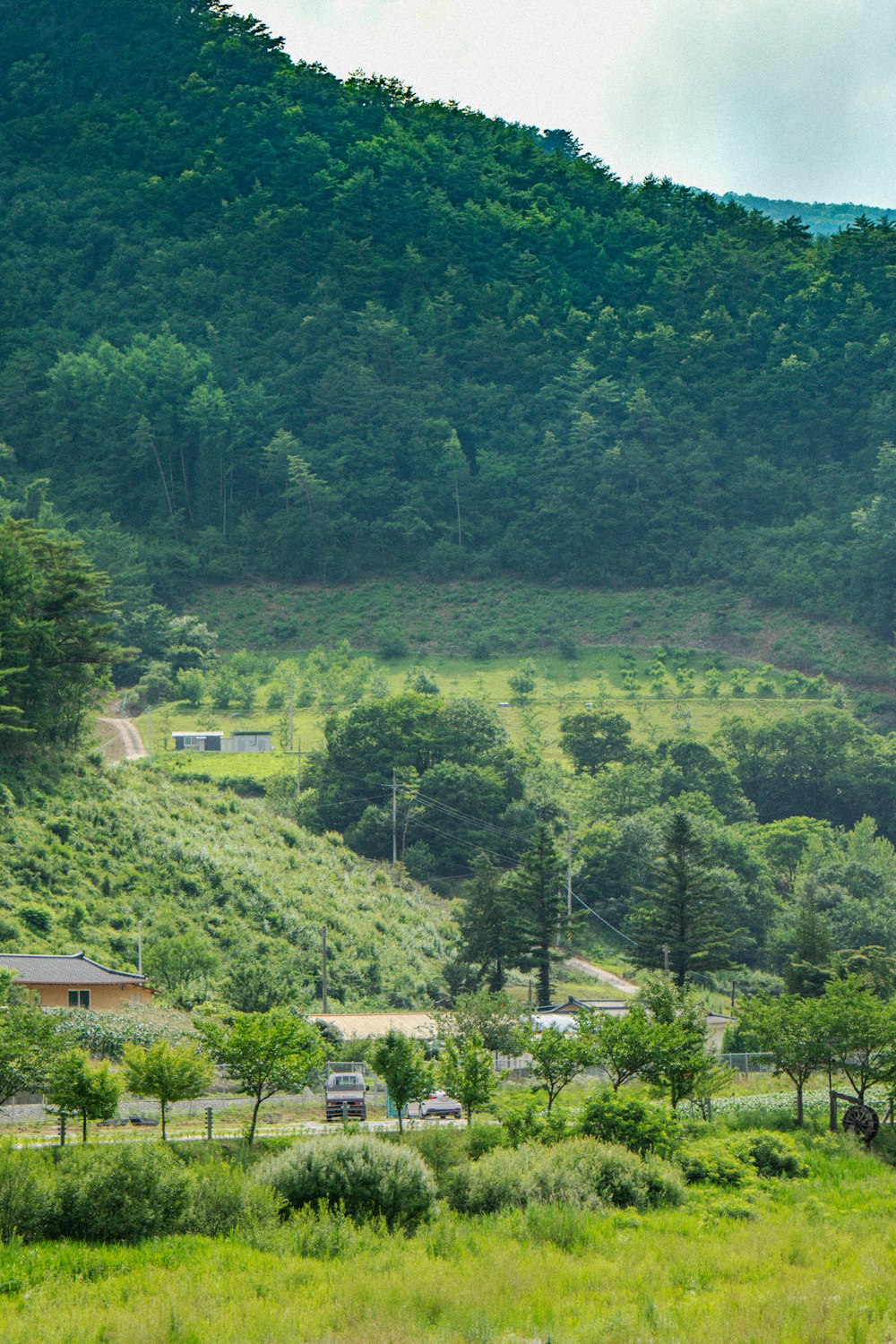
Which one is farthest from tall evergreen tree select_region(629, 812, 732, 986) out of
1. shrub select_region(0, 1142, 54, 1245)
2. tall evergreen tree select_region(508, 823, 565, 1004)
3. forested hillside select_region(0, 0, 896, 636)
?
forested hillside select_region(0, 0, 896, 636)

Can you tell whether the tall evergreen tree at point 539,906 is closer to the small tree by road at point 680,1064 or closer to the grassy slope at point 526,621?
the small tree by road at point 680,1064

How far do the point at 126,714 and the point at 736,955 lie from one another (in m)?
40.2

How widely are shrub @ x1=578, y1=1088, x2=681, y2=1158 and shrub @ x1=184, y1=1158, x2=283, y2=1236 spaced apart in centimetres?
663

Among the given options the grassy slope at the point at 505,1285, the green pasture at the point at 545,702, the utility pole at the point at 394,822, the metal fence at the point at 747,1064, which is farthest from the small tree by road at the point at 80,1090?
the green pasture at the point at 545,702

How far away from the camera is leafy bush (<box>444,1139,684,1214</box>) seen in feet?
81.4

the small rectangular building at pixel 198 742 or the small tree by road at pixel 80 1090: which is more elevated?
the small rectangular building at pixel 198 742

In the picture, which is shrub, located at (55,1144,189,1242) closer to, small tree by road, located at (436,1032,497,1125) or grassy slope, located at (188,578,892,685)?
small tree by road, located at (436,1032,497,1125)

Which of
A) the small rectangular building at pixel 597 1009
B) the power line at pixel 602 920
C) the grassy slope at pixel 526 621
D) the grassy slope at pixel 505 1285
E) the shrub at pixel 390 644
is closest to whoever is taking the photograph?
the grassy slope at pixel 505 1285

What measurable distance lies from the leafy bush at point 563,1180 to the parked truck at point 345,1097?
750 centimetres

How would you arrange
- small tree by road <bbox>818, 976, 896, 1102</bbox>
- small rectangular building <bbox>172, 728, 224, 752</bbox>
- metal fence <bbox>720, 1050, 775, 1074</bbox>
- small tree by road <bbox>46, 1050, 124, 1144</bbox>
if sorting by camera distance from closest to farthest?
small tree by road <bbox>46, 1050, 124, 1144</bbox> → small tree by road <bbox>818, 976, 896, 1102</bbox> → metal fence <bbox>720, 1050, 775, 1074</bbox> → small rectangular building <bbox>172, 728, 224, 752</bbox>

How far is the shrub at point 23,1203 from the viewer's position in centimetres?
2262

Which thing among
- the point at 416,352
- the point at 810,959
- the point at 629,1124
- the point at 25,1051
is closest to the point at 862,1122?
the point at 629,1124

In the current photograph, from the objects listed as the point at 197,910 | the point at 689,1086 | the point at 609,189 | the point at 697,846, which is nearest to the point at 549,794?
the point at 697,846

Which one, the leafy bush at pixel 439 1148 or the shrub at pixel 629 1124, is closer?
the leafy bush at pixel 439 1148
